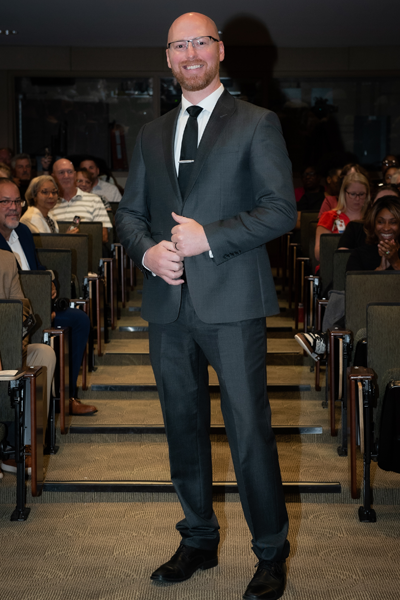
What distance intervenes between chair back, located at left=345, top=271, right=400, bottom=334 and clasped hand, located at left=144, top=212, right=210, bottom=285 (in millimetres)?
1662

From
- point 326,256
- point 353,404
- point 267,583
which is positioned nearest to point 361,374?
point 353,404

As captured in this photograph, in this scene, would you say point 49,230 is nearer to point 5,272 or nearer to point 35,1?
point 5,272

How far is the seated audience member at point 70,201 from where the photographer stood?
5.62 meters

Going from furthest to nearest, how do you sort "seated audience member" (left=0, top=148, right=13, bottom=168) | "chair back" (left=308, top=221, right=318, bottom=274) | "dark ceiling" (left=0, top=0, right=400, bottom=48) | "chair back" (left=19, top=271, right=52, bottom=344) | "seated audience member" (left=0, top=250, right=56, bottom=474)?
"seated audience member" (left=0, top=148, right=13, bottom=168), "dark ceiling" (left=0, top=0, right=400, bottom=48), "chair back" (left=308, top=221, right=318, bottom=274), "chair back" (left=19, top=271, right=52, bottom=344), "seated audience member" (left=0, top=250, right=56, bottom=474)

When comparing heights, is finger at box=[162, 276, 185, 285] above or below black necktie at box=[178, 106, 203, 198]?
below

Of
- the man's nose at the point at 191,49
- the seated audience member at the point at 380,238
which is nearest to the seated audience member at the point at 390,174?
the seated audience member at the point at 380,238

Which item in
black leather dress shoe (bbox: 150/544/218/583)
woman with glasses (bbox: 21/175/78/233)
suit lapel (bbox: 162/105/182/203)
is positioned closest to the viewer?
suit lapel (bbox: 162/105/182/203)

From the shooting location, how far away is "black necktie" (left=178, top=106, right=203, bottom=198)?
1.72 metres

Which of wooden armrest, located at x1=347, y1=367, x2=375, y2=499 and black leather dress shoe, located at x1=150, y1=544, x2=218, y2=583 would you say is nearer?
black leather dress shoe, located at x1=150, y1=544, x2=218, y2=583

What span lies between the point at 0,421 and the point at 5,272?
729mm

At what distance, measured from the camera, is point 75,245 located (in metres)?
4.38

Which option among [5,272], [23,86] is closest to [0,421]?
[5,272]

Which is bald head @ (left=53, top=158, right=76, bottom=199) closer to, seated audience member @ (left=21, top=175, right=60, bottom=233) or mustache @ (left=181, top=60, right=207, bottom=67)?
seated audience member @ (left=21, top=175, right=60, bottom=233)

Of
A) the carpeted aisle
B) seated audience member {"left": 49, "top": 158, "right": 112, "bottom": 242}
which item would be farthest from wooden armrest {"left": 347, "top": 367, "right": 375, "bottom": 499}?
seated audience member {"left": 49, "top": 158, "right": 112, "bottom": 242}
